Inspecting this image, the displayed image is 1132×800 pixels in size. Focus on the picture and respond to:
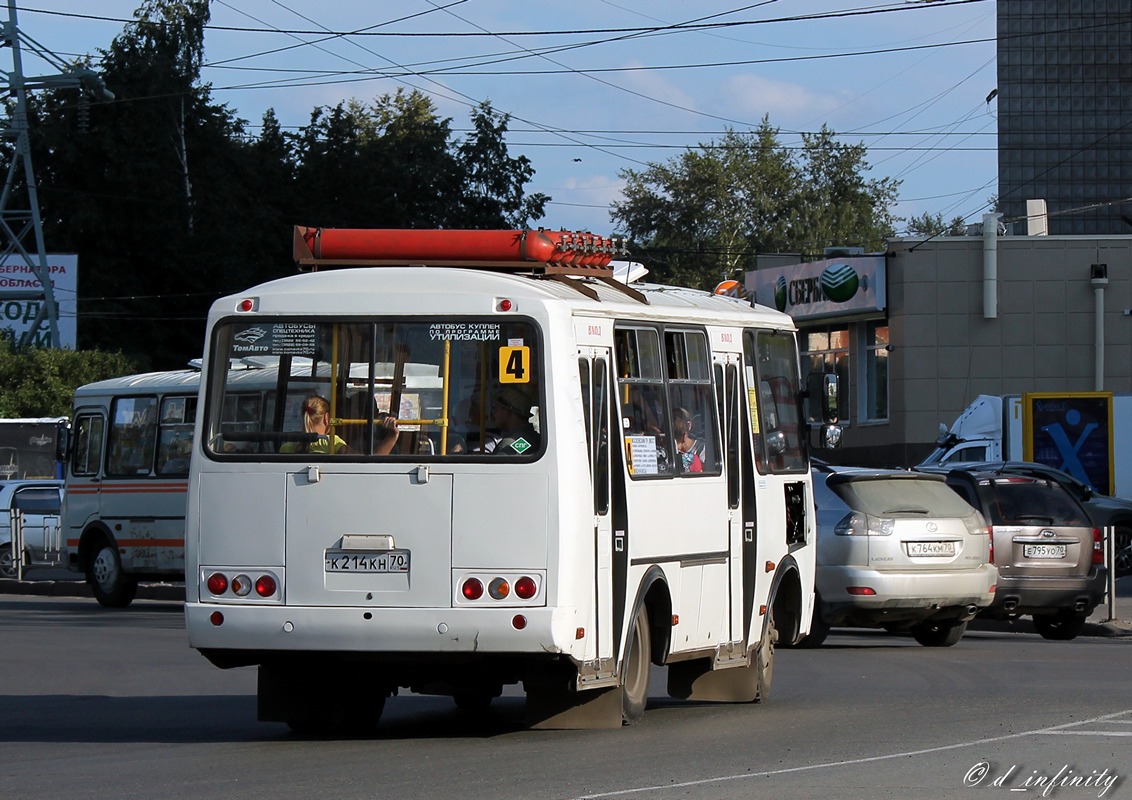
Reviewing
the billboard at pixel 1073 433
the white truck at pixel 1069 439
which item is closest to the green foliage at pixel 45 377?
the white truck at pixel 1069 439

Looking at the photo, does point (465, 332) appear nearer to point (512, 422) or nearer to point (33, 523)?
point (512, 422)

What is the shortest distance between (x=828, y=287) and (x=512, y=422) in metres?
39.7

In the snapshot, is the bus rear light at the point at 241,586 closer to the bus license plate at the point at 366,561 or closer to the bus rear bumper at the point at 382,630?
the bus rear bumper at the point at 382,630

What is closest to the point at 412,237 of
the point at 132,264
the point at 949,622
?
the point at 949,622

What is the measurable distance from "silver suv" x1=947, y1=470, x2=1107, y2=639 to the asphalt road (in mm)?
3011

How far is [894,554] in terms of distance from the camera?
689 inches

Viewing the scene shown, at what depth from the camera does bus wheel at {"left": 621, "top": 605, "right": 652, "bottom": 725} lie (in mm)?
11156

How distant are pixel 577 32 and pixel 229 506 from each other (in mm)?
22035

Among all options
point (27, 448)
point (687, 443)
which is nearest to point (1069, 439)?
point (27, 448)

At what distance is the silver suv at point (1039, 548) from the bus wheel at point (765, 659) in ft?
22.6

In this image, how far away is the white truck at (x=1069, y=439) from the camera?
1409 inches

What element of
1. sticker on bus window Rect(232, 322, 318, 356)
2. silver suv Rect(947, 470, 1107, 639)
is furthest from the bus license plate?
silver suv Rect(947, 470, 1107, 639)

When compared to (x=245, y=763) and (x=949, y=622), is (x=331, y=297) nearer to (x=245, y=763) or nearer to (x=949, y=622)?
(x=245, y=763)

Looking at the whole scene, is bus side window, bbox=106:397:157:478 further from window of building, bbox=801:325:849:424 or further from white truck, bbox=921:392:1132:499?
window of building, bbox=801:325:849:424
